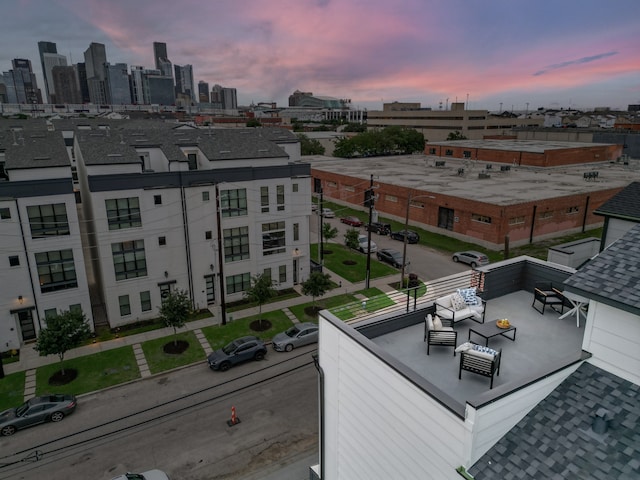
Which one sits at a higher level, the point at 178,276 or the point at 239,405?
the point at 178,276

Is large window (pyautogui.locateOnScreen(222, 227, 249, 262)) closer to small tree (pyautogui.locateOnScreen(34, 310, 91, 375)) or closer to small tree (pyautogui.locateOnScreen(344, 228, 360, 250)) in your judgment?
small tree (pyautogui.locateOnScreen(34, 310, 91, 375))

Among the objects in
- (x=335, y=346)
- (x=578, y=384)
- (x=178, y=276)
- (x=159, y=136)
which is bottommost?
(x=178, y=276)

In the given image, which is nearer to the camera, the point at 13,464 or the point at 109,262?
the point at 13,464

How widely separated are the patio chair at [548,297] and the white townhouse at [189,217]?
63.9 feet

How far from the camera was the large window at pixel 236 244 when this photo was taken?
32.1m

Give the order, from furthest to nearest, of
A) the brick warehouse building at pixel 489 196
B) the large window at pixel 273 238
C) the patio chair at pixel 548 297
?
the brick warehouse building at pixel 489 196 → the large window at pixel 273 238 → the patio chair at pixel 548 297

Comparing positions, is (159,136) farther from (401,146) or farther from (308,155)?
(401,146)

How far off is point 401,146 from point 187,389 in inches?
4148

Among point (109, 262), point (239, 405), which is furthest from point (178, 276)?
point (239, 405)

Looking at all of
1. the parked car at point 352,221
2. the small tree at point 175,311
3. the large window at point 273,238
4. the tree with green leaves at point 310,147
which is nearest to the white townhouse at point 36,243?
the small tree at point 175,311

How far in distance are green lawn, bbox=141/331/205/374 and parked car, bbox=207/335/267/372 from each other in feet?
5.05

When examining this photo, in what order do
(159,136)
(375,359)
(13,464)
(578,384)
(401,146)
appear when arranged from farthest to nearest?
1. (401,146)
2. (159,136)
3. (13,464)
4. (375,359)
5. (578,384)

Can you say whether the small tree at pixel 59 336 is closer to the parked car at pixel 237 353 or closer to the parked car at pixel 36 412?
the parked car at pixel 36 412

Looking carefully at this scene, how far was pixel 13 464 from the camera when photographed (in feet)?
57.1
